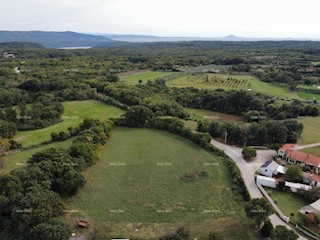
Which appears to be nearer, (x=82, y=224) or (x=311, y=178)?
(x=82, y=224)

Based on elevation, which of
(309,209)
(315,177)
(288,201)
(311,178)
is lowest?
(288,201)

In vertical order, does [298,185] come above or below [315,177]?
below

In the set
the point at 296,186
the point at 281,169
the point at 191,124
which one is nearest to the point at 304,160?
the point at 281,169

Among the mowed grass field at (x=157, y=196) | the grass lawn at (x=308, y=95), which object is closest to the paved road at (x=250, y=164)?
the mowed grass field at (x=157, y=196)

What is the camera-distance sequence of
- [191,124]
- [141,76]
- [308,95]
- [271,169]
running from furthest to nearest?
1. [141,76]
2. [308,95]
3. [191,124]
4. [271,169]

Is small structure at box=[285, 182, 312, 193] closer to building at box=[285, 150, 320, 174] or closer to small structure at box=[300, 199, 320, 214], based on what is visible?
small structure at box=[300, 199, 320, 214]

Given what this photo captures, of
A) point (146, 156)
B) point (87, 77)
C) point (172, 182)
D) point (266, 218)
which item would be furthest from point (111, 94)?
point (266, 218)

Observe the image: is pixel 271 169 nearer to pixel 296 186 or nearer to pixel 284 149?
pixel 296 186

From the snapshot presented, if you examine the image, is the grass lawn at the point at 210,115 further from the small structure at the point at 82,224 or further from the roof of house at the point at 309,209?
the small structure at the point at 82,224
